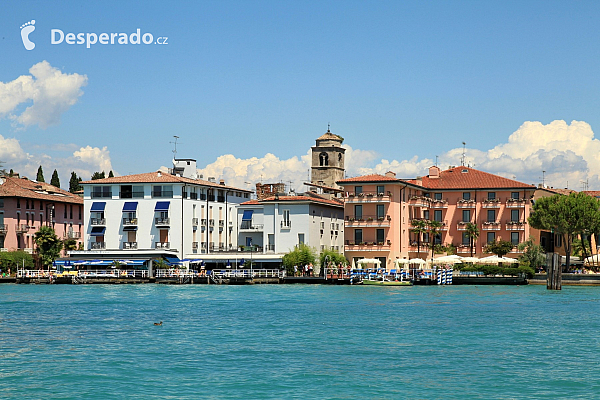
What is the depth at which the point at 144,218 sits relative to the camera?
8825 cm

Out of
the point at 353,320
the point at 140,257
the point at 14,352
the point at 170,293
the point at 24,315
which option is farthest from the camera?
the point at 140,257

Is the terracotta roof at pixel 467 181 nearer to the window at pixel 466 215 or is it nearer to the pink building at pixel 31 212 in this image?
the window at pixel 466 215

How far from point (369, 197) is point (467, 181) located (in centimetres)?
1289

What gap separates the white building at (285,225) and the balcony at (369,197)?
11.0 ft

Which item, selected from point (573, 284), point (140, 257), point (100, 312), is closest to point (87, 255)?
point (140, 257)

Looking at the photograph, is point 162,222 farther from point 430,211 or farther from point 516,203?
point 516,203

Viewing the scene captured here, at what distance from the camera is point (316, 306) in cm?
5338

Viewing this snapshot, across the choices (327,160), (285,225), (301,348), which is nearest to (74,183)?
(327,160)

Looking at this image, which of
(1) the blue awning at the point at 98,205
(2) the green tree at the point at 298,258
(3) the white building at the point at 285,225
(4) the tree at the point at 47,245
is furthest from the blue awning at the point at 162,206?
(2) the green tree at the point at 298,258

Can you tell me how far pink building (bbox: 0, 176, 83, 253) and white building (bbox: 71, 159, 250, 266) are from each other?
9068 millimetres

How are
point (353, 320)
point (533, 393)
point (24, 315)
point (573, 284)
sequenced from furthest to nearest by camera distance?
1. point (573, 284)
2. point (24, 315)
3. point (353, 320)
4. point (533, 393)

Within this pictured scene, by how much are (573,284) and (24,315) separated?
165ft

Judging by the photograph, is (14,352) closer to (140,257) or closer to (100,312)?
(100,312)

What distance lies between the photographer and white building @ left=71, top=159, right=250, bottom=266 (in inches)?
3440
